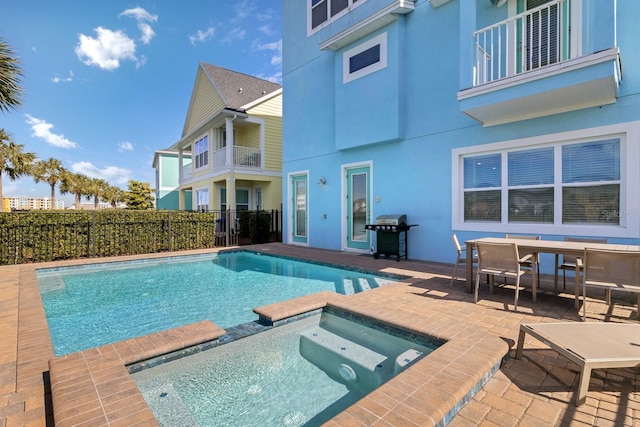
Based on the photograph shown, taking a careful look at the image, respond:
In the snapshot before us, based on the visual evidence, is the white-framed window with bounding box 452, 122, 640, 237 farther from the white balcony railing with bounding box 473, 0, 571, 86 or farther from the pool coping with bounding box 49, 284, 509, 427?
the pool coping with bounding box 49, 284, 509, 427

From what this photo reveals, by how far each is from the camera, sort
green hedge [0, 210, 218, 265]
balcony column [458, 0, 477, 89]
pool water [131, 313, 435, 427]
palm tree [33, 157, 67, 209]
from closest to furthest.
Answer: pool water [131, 313, 435, 427]
balcony column [458, 0, 477, 89]
green hedge [0, 210, 218, 265]
palm tree [33, 157, 67, 209]

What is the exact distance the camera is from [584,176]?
6.18 metres

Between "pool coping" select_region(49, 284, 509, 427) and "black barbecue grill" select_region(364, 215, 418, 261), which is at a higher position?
"black barbecue grill" select_region(364, 215, 418, 261)

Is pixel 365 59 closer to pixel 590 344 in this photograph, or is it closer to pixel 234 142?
pixel 590 344

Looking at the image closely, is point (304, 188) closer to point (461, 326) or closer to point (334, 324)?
point (334, 324)

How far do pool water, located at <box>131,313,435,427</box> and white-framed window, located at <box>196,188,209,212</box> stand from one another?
15858 mm

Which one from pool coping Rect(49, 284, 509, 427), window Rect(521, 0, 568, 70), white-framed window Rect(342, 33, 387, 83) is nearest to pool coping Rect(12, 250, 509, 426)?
pool coping Rect(49, 284, 509, 427)

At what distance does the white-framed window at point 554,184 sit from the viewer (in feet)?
18.9

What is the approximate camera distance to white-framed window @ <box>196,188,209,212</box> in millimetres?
18766

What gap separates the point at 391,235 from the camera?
882 centimetres

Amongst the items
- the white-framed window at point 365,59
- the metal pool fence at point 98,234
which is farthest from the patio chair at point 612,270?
the metal pool fence at point 98,234

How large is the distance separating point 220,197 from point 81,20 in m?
9.73

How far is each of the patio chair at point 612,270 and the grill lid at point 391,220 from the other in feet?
15.7

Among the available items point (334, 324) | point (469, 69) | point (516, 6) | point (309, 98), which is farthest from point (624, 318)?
point (309, 98)
